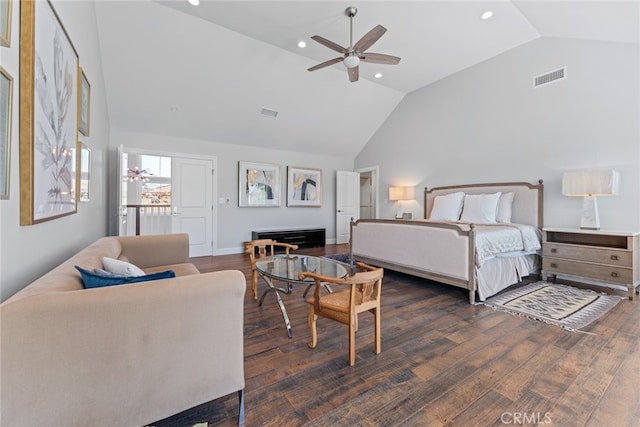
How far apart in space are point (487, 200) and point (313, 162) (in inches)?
160

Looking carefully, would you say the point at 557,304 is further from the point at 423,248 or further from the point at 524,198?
the point at 524,198

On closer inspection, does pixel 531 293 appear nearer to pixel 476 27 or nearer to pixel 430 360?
pixel 430 360

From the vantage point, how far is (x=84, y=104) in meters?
2.45

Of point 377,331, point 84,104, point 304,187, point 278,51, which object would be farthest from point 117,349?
point 304,187

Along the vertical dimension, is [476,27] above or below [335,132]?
above

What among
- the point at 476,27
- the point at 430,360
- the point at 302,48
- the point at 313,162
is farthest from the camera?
the point at 313,162

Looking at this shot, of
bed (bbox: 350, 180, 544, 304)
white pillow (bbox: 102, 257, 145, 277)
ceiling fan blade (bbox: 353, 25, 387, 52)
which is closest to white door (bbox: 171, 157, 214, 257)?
bed (bbox: 350, 180, 544, 304)

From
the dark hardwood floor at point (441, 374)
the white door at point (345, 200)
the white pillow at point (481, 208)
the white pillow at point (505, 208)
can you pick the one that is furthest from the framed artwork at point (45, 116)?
the white door at point (345, 200)

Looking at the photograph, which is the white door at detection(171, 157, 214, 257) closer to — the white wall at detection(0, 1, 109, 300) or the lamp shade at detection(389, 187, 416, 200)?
the white wall at detection(0, 1, 109, 300)

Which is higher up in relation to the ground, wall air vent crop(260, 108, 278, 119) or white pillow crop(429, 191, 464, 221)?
wall air vent crop(260, 108, 278, 119)

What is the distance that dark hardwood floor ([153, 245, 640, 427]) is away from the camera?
4.31 ft

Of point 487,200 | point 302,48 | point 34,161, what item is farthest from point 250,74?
point 487,200

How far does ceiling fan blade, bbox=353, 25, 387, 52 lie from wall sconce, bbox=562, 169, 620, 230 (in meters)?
2.91

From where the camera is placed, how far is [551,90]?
377cm
